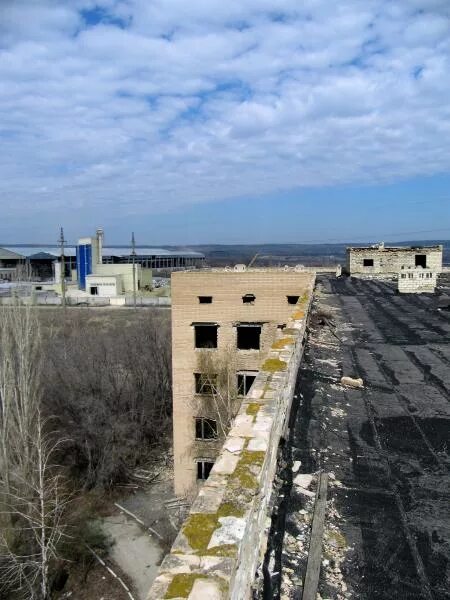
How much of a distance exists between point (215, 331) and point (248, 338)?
109 centimetres

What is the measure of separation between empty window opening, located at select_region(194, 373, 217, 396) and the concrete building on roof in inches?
392

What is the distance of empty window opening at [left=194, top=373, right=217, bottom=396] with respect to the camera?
14698 millimetres

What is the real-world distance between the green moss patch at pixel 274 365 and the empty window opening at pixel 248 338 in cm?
1020

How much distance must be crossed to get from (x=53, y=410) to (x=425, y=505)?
62.6ft

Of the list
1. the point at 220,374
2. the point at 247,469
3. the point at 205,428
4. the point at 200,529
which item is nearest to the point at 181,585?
the point at 200,529

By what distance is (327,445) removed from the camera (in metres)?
3.75

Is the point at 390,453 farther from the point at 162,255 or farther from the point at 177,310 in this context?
the point at 162,255

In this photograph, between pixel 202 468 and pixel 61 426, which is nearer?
pixel 202 468

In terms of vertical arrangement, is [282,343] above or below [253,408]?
above

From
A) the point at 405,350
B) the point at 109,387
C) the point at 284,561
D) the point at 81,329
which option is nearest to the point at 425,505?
the point at 284,561

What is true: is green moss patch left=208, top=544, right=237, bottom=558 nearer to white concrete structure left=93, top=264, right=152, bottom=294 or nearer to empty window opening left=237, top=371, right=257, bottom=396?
empty window opening left=237, top=371, right=257, bottom=396

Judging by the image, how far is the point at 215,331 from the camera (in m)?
15.0

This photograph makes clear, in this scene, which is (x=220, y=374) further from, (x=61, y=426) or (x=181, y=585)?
(x=181, y=585)

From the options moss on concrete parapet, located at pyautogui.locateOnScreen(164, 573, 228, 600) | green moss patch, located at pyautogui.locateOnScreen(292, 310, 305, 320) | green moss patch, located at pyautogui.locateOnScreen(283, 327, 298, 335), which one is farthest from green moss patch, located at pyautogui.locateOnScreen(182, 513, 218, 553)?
green moss patch, located at pyautogui.locateOnScreen(292, 310, 305, 320)
